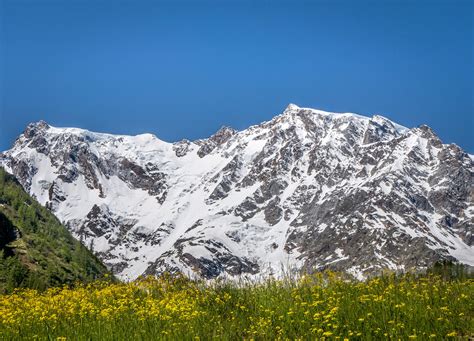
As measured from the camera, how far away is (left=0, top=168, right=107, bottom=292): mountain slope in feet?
78.2

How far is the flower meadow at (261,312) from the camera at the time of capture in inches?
424

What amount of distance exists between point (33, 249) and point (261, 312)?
18476 millimetres

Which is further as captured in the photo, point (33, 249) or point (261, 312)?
point (33, 249)

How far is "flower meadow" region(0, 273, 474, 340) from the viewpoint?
424 inches

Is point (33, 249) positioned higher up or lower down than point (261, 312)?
higher up

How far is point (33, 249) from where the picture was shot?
27859mm

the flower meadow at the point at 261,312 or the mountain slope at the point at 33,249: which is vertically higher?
the mountain slope at the point at 33,249

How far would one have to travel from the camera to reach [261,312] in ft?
41.8

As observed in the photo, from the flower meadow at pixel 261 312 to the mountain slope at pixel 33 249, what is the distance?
8494mm

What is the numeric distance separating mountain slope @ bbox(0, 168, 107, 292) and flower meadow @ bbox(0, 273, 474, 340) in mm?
8494

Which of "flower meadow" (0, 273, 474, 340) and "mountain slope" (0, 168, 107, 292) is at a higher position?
"mountain slope" (0, 168, 107, 292)

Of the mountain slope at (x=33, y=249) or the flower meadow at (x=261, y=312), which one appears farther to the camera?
the mountain slope at (x=33, y=249)

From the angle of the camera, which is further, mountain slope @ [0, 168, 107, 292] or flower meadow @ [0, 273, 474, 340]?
mountain slope @ [0, 168, 107, 292]

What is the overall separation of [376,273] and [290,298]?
3.93 meters
